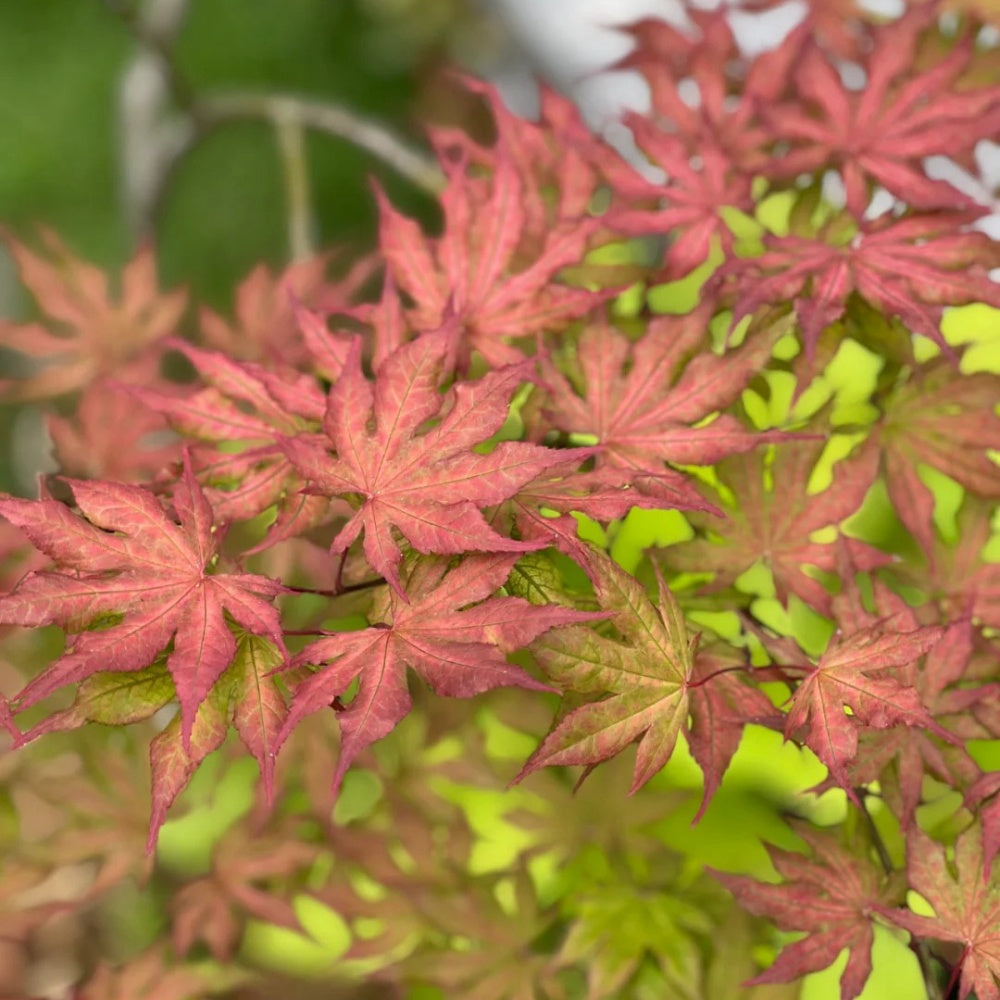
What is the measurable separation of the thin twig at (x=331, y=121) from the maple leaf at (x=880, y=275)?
1.56ft

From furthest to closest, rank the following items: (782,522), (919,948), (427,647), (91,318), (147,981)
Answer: (91,318) → (147,981) → (782,522) → (919,948) → (427,647)

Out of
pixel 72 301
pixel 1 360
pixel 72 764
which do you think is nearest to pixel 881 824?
pixel 72 764

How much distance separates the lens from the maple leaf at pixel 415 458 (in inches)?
21.8

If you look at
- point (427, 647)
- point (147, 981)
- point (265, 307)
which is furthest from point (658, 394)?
point (147, 981)

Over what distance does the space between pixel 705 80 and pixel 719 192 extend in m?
0.18

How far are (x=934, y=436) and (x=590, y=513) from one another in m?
0.39

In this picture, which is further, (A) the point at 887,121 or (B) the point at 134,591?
(A) the point at 887,121

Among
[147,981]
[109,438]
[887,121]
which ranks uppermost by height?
[887,121]

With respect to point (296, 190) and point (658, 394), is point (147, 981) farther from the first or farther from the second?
point (296, 190)

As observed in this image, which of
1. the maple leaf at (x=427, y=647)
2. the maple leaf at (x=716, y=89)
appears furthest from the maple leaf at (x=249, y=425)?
the maple leaf at (x=716, y=89)

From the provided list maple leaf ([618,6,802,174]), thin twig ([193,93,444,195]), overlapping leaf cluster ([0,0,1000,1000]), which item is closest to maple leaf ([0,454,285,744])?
overlapping leaf cluster ([0,0,1000,1000])

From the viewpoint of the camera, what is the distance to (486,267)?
2.57ft

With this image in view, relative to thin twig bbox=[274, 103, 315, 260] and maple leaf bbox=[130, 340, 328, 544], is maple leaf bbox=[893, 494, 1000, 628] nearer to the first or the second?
maple leaf bbox=[130, 340, 328, 544]

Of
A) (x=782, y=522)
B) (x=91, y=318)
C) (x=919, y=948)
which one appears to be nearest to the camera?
(x=919, y=948)
